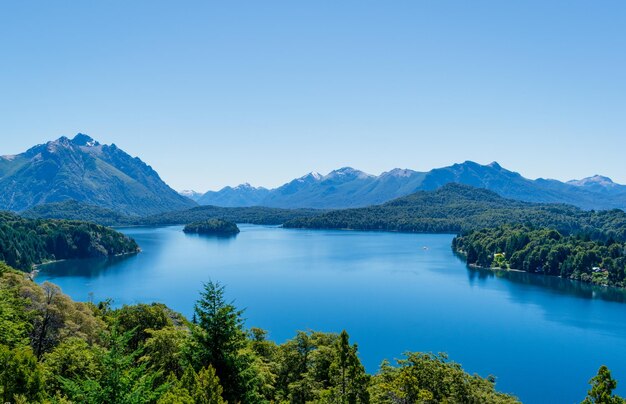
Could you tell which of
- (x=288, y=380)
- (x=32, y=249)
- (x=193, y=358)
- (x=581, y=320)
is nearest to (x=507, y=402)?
(x=288, y=380)

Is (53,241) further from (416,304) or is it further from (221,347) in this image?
(221,347)

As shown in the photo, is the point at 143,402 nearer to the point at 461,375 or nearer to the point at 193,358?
the point at 193,358

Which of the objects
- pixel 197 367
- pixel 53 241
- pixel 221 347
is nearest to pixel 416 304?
pixel 221 347

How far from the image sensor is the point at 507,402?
24297 millimetres

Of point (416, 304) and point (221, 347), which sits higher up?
point (221, 347)

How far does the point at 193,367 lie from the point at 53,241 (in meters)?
144

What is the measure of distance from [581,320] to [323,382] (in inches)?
2453

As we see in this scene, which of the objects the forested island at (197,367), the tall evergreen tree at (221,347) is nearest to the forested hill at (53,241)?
the forested island at (197,367)

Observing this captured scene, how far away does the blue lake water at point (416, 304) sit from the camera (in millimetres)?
54831

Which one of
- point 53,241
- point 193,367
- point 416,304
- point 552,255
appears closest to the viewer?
point 193,367

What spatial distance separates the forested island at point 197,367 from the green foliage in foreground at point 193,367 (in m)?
0.04

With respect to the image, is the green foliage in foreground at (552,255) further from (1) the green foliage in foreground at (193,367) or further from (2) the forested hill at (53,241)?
(2) the forested hill at (53,241)

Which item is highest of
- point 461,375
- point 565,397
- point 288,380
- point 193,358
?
point 193,358

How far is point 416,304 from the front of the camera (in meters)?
83.8
